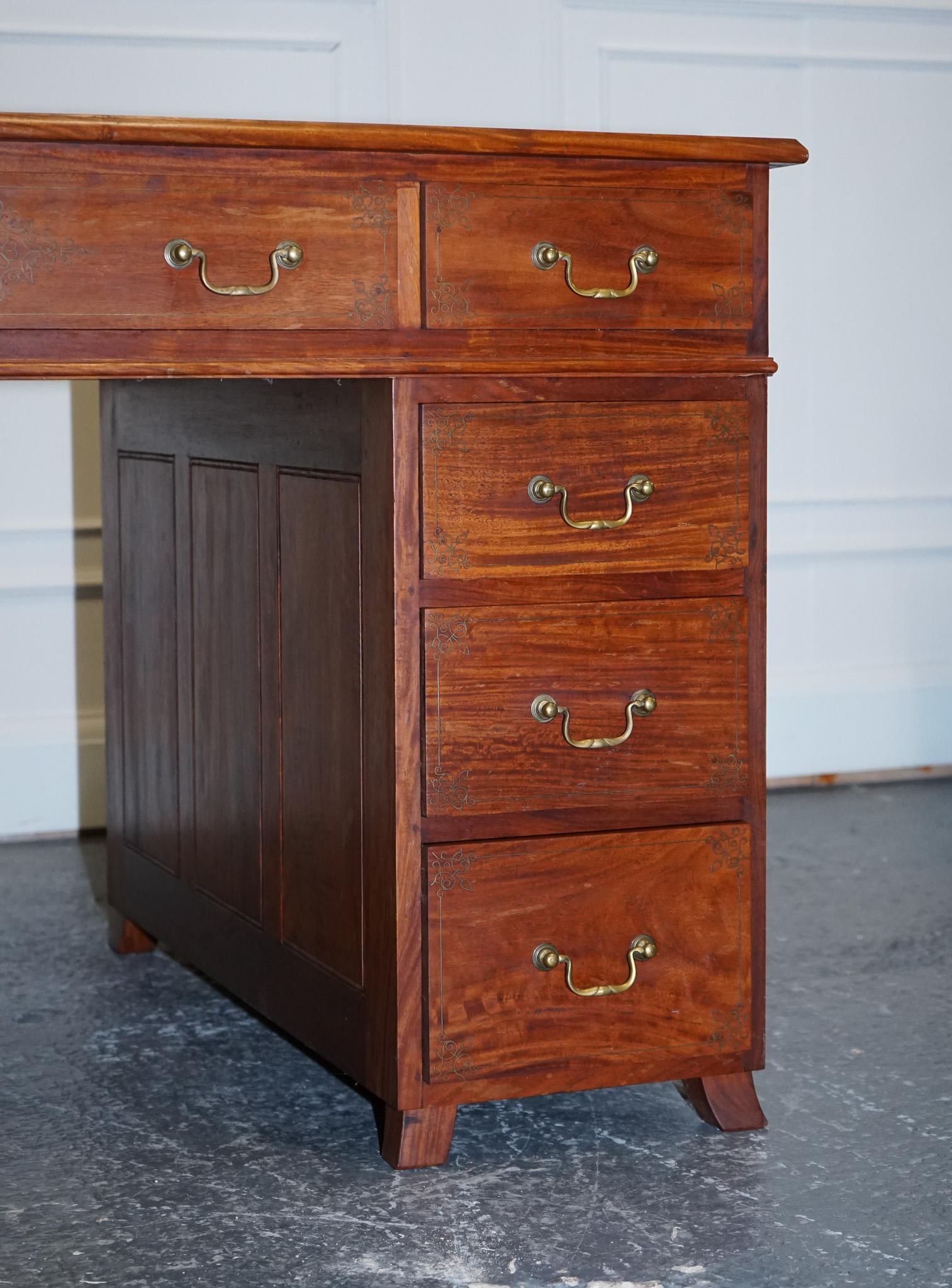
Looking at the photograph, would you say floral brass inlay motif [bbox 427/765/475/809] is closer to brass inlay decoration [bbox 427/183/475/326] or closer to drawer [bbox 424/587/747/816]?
drawer [bbox 424/587/747/816]

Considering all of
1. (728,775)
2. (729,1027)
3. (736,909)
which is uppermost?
(728,775)

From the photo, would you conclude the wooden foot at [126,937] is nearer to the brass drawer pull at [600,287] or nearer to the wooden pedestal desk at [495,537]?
the wooden pedestal desk at [495,537]

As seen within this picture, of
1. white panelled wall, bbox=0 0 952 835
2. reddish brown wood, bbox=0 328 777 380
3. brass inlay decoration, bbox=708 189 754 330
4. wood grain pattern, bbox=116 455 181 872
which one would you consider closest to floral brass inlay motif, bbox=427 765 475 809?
reddish brown wood, bbox=0 328 777 380

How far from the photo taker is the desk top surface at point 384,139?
4.66ft

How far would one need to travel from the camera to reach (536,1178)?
162cm

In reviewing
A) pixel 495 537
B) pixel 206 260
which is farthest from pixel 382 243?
pixel 495 537

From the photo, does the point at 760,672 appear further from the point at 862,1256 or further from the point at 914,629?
the point at 914,629

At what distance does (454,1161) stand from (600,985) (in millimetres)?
214

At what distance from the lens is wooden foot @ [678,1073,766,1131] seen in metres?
1.73

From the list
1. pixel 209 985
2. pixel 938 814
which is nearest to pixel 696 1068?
pixel 209 985

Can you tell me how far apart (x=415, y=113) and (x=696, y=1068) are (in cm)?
196

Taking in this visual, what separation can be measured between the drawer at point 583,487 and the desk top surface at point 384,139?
22cm

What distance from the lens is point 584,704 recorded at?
1.64 m

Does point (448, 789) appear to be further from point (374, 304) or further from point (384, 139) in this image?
point (384, 139)
